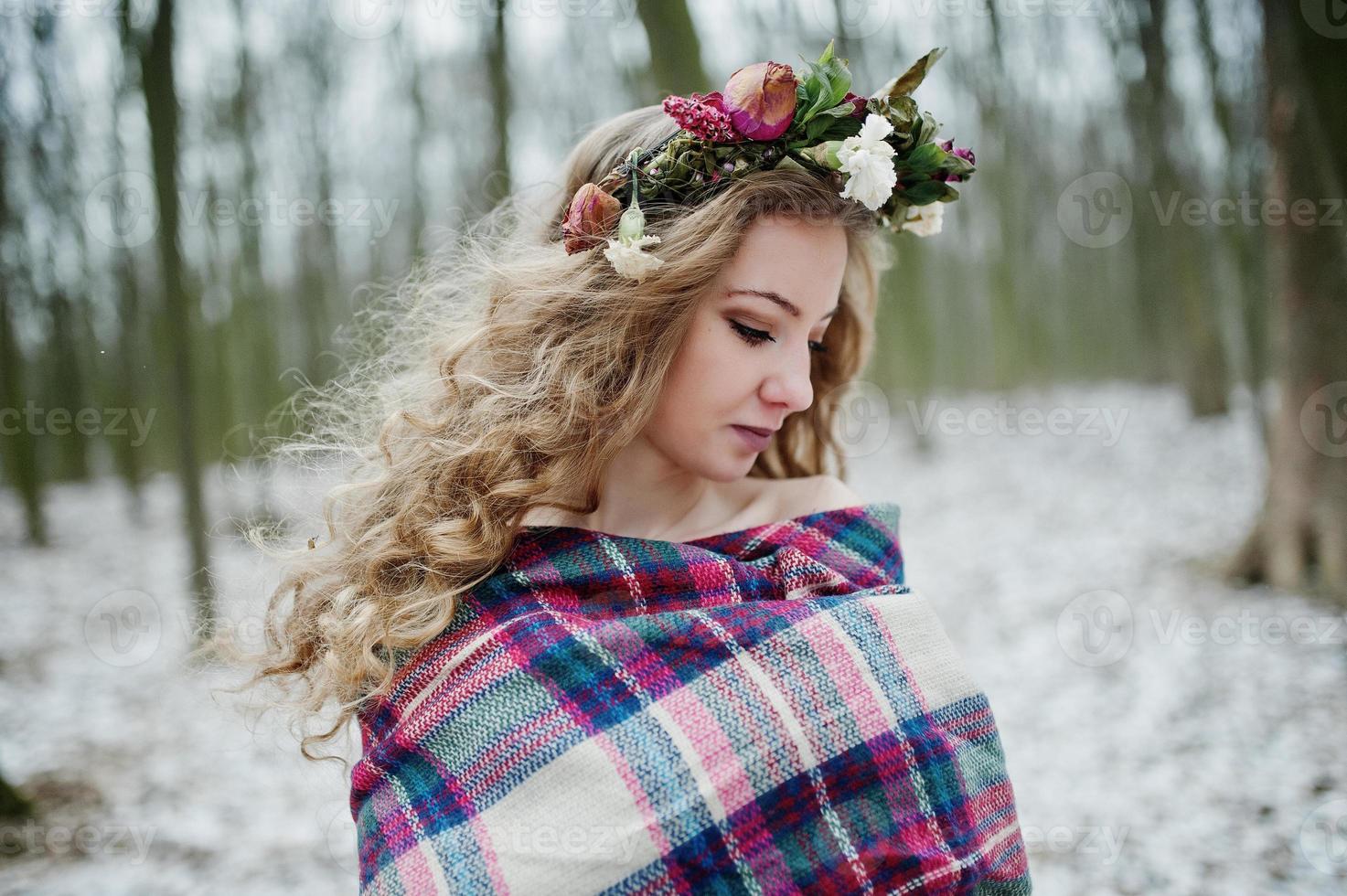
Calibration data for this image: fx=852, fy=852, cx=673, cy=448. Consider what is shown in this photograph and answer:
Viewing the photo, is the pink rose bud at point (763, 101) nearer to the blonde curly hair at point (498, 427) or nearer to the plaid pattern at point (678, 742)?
the blonde curly hair at point (498, 427)

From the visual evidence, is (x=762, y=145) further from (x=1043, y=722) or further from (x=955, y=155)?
(x=1043, y=722)

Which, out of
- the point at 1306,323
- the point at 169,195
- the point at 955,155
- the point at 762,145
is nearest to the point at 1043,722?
the point at 1306,323

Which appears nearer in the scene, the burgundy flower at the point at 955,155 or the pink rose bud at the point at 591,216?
the pink rose bud at the point at 591,216

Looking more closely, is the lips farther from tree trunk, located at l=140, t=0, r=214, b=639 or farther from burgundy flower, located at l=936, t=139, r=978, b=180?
tree trunk, located at l=140, t=0, r=214, b=639

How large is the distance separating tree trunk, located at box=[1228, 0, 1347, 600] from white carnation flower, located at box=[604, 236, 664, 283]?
13.0 feet

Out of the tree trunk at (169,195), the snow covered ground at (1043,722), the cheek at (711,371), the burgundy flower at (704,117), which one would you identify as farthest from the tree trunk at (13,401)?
the cheek at (711,371)

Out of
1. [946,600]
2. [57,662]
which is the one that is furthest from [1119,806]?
[57,662]

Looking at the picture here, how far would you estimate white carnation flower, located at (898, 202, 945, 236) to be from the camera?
178 centimetres

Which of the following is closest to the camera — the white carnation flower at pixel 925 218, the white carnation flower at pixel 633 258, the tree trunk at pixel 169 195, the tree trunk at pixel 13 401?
the white carnation flower at pixel 633 258

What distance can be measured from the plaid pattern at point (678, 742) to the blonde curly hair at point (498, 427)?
0.09m

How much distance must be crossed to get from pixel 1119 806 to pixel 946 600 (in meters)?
2.67

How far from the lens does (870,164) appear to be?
147cm

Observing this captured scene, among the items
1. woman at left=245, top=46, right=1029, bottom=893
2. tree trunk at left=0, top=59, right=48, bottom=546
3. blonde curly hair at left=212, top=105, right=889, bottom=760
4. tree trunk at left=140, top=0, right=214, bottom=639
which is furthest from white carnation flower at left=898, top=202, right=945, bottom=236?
tree trunk at left=0, top=59, right=48, bottom=546

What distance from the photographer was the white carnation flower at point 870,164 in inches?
58.0
